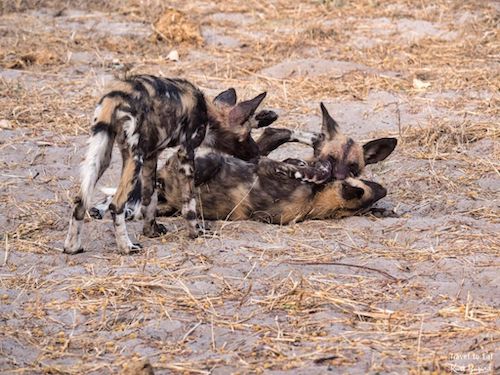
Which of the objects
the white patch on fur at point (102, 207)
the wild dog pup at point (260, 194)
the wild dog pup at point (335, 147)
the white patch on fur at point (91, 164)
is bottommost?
the white patch on fur at point (102, 207)

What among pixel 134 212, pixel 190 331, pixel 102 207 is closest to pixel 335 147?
pixel 134 212

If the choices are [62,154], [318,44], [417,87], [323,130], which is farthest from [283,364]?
[318,44]

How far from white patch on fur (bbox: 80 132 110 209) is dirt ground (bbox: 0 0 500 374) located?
0.34 metres

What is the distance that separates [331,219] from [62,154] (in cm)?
198

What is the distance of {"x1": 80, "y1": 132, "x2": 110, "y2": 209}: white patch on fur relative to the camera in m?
5.01

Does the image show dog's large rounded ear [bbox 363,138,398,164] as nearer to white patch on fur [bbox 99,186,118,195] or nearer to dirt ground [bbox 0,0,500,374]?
dirt ground [bbox 0,0,500,374]

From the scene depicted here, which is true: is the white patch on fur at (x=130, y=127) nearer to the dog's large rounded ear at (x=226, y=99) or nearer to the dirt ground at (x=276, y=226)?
the dirt ground at (x=276, y=226)

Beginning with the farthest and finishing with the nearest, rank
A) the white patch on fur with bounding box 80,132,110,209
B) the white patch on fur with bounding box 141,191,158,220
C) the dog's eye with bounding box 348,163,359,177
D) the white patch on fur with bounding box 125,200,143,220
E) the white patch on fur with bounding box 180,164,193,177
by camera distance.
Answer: the dog's eye with bounding box 348,163,359,177 → the white patch on fur with bounding box 125,200,143,220 → the white patch on fur with bounding box 180,164,193,177 → the white patch on fur with bounding box 141,191,158,220 → the white patch on fur with bounding box 80,132,110,209

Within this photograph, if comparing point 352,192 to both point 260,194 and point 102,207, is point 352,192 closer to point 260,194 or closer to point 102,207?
point 260,194

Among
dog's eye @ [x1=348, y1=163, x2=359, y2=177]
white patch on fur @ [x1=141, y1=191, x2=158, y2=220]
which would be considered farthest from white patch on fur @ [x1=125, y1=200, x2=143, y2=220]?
dog's eye @ [x1=348, y1=163, x2=359, y2=177]

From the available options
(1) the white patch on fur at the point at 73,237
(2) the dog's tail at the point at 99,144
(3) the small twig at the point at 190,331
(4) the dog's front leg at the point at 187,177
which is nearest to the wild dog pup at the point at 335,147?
(4) the dog's front leg at the point at 187,177

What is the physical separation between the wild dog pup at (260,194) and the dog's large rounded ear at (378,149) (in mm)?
412

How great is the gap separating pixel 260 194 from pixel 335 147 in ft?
2.46

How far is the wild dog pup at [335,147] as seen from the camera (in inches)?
247
